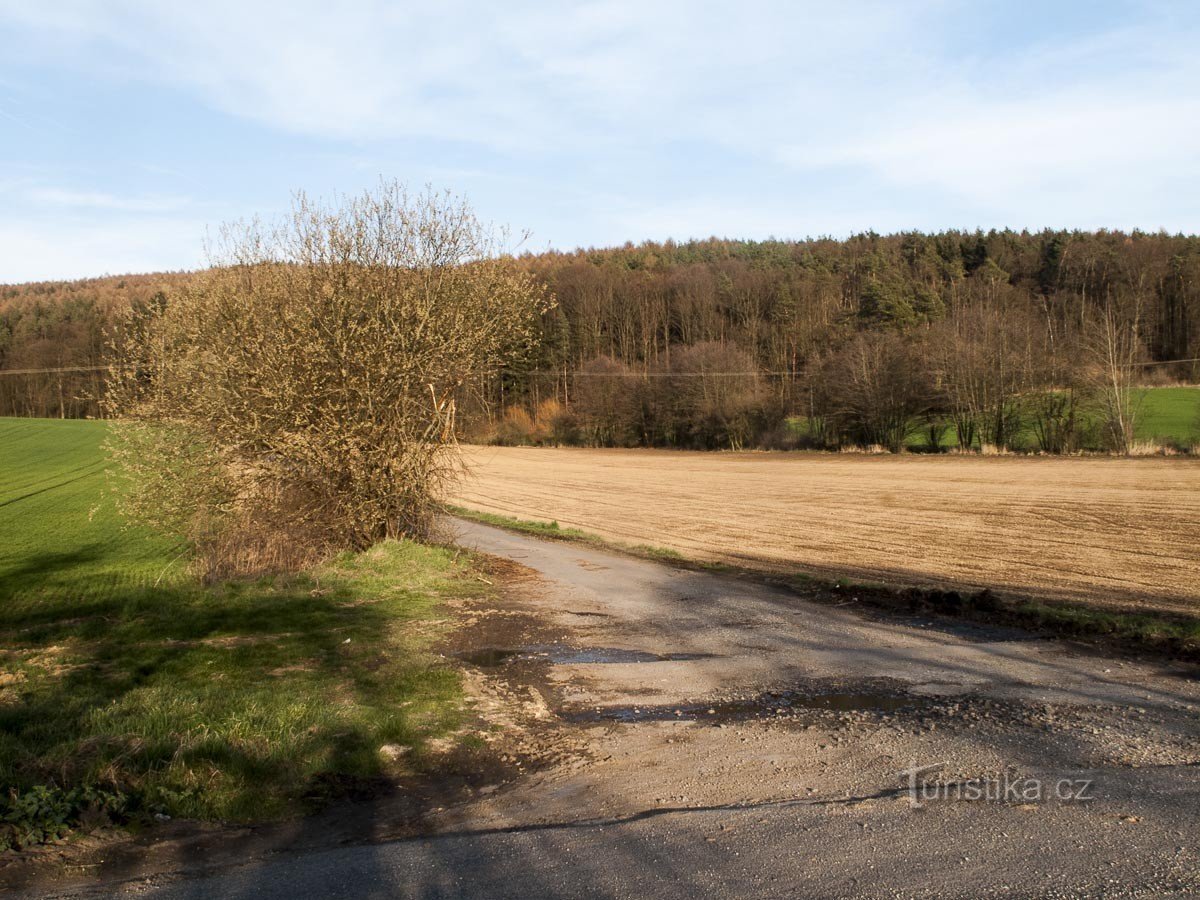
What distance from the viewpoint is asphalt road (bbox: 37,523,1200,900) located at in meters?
4.45

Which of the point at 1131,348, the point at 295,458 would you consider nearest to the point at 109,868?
the point at 295,458

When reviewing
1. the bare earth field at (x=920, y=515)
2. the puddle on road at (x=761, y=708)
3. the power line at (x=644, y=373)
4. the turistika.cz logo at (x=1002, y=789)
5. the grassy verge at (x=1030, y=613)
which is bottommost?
the bare earth field at (x=920, y=515)

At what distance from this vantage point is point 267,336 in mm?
14969

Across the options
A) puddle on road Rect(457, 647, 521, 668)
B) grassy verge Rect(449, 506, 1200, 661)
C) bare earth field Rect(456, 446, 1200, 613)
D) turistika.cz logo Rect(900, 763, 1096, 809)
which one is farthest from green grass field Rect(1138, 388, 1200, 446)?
turistika.cz logo Rect(900, 763, 1096, 809)

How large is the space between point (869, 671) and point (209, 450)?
1181 centimetres

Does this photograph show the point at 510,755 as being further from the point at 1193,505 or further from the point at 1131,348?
the point at 1131,348

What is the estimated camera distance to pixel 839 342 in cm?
7394

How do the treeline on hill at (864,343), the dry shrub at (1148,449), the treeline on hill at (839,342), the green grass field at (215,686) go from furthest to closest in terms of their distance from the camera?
the treeline on hill at (839,342)
the treeline on hill at (864,343)
the dry shrub at (1148,449)
the green grass field at (215,686)

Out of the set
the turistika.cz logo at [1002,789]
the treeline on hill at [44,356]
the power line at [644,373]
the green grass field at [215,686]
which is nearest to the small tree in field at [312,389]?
the green grass field at [215,686]

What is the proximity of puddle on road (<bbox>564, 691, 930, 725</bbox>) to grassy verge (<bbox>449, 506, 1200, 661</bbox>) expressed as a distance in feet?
10.9

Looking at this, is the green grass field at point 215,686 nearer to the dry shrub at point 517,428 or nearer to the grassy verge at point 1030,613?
the grassy verge at point 1030,613

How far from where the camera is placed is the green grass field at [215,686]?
19.3ft

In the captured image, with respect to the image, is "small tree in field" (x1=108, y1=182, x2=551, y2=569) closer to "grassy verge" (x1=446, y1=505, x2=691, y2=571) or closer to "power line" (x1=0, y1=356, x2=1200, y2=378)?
"grassy verge" (x1=446, y1=505, x2=691, y2=571)

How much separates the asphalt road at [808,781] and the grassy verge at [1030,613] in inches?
24.4
